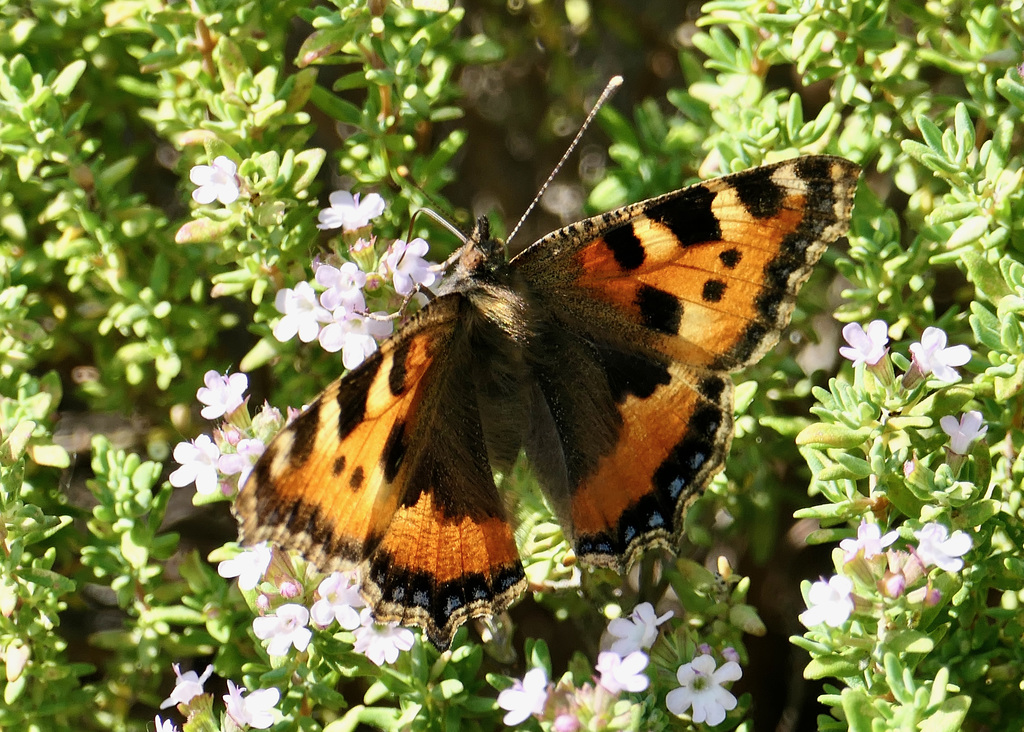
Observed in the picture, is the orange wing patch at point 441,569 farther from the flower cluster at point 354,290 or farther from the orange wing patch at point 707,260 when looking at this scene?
the orange wing patch at point 707,260

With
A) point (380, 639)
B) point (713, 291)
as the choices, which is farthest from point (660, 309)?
point (380, 639)

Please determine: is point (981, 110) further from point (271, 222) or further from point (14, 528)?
point (14, 528)

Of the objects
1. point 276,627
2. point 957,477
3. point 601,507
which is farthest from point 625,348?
point 276,627

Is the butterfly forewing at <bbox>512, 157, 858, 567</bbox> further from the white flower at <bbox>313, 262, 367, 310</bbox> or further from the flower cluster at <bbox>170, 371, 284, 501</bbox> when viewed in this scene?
the flower cluster at <bbox>170, 371, 284, 501</bbox>

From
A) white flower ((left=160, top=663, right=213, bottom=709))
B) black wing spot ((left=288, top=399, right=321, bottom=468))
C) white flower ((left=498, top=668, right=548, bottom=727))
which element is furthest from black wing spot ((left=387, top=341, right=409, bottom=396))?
white flower ((left=160, top=663, right=213, bottom=709))

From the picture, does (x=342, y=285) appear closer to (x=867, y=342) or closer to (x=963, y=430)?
(x=867, y=342)

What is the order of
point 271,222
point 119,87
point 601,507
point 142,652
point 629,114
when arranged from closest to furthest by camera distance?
point 601,507 < point 271,222 < point 142,652 < point 119,87 < point 629,114
